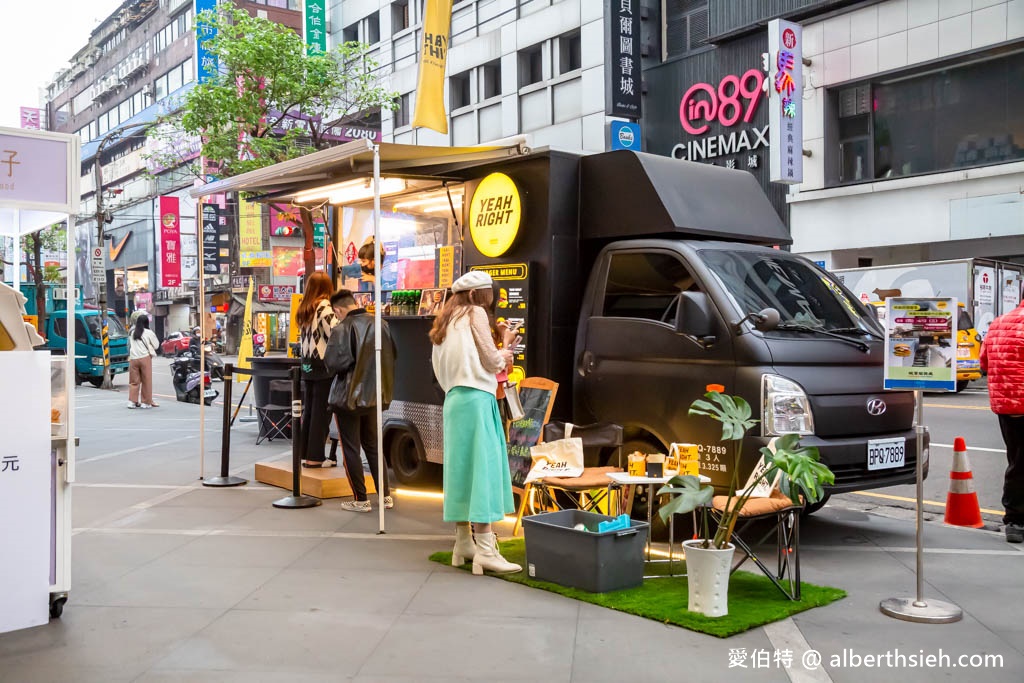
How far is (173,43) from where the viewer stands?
186 ft

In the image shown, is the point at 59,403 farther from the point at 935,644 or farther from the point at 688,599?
the point at 935,644

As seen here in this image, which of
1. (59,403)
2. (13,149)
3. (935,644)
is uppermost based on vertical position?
(13,149)

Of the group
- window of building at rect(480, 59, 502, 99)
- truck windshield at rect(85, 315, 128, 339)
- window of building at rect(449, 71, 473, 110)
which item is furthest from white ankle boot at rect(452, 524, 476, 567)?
window of building at rect(449, 71, 473, 110)

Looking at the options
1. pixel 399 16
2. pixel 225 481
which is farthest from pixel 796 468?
pixel 399 16

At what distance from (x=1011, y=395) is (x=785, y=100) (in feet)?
54.5

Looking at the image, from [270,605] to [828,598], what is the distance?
3147 mm

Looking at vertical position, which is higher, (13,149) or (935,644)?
(13,149)

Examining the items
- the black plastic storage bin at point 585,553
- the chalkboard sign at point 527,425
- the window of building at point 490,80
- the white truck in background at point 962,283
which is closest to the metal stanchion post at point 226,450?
the chalkboard sign at point 527,425

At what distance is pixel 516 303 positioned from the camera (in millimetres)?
7562

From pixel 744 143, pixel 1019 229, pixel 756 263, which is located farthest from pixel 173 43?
pixel 756 263

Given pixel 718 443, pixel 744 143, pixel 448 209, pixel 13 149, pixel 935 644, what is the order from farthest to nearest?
1. pixel 744 143
2. pixel 448 209
3. pixel 718 443
4. pixel 13 149
5. pixel 935 644

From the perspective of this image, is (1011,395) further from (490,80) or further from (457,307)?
(490,80)

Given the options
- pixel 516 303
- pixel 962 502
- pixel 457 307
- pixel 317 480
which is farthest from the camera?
pixel 317 480

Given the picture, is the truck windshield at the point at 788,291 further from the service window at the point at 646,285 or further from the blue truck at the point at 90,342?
the blue truck at the point at 90,342
